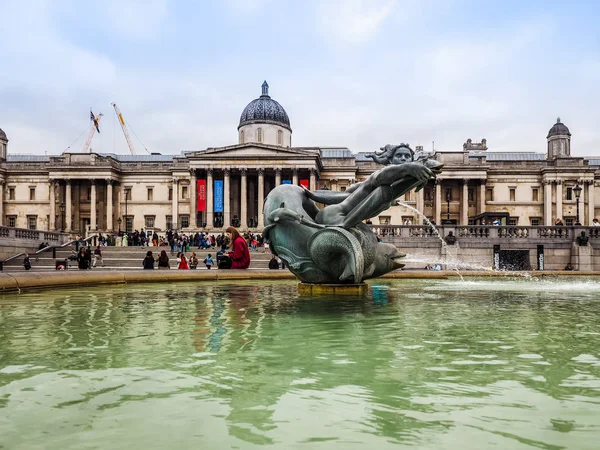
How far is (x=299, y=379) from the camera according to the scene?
4.31 metres

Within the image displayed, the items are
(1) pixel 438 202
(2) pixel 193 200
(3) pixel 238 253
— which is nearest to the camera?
(3) pixel 238 253

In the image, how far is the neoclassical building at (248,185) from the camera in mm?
64938

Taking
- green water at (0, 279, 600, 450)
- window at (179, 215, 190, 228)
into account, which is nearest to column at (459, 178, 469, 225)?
window at (179, 215, 190, 228)

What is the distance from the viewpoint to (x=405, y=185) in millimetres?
9672

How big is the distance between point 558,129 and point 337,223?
239 ft

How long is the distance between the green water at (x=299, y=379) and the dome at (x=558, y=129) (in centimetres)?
7341

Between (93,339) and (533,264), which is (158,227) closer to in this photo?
(533,264)

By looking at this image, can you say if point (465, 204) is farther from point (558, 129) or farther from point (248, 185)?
point (248, 185)

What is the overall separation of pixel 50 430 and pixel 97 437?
342mm

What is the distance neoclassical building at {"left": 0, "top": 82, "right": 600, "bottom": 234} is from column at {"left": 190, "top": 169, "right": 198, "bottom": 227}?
4.7 inches

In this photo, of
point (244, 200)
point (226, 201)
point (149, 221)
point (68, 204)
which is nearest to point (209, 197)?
point (226, 201)

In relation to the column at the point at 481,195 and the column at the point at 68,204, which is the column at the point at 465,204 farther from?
the column at the point at 68,204

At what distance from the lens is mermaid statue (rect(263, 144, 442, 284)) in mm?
9910

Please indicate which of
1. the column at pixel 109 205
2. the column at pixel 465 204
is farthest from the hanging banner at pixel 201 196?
the column at pixel 465 204
